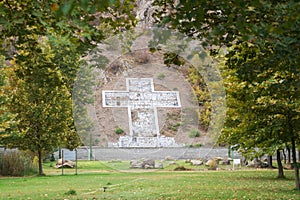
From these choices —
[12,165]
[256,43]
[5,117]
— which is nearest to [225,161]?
[12,165]

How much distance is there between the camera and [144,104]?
8.90 metres

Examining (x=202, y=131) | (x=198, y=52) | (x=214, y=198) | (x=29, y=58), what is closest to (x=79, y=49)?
(x=29, y=58)

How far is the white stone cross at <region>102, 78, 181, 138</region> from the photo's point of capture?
877 cm

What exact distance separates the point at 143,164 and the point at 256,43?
4321mm

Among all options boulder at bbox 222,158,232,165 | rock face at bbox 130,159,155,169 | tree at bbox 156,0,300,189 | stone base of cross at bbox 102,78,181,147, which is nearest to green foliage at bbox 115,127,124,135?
stone base of cross at bbox 102,78,181,147

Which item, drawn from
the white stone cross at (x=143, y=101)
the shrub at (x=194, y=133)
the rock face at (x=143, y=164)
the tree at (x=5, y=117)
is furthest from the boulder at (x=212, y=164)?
the white stone cross at (x=143, y=101)

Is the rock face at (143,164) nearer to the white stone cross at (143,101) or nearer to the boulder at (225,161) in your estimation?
the white stone cross at (143,101)

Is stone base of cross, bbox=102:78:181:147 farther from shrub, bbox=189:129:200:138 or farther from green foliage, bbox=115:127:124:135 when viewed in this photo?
shrub, bbox=189:129:200:138

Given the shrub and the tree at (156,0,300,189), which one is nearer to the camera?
the tree at (156,0,300,189)

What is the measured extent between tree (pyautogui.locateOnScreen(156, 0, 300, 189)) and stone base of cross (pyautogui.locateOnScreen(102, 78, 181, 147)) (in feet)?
4.05

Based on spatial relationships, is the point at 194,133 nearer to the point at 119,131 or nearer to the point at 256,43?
the point at 119,131

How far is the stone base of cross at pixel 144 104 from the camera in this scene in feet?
28.5

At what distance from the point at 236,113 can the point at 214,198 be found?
365 centimetres

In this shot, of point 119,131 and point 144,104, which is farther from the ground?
point 144,104
